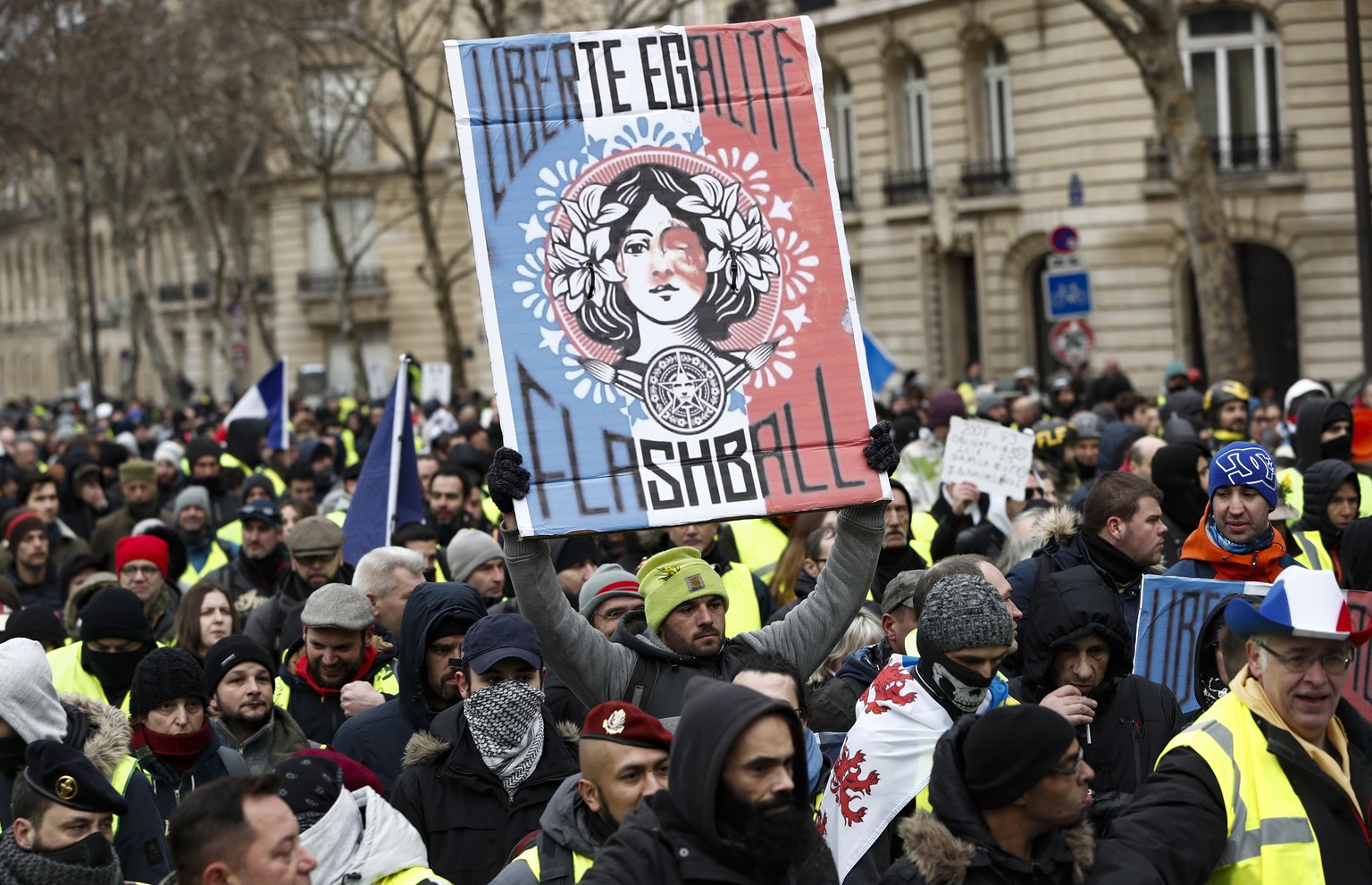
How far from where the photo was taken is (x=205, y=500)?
10.8m

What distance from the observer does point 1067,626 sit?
4.58m

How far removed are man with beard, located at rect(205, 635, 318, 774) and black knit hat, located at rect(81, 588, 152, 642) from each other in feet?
3.09

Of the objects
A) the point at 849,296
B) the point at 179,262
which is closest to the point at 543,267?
the point at 849,296

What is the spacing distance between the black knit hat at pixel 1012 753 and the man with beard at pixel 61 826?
1.97 m

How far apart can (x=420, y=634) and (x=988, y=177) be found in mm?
27160

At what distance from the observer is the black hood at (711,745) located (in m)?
3.21

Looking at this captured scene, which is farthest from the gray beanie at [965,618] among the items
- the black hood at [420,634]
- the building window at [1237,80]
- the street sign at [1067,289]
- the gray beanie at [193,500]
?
the building window at [1237,80]

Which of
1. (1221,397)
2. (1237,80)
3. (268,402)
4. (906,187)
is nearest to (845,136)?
(906,187)

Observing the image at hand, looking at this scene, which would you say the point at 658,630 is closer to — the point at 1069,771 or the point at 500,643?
the point at 500,643

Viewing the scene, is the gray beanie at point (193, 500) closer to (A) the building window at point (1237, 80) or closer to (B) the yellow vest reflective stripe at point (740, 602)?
(B) the yellow vest reflective stripe at point (740, 602)

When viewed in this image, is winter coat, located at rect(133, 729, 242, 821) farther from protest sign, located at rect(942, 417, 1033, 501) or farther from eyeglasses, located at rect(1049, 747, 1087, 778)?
protest sign, located at rect(942, 417, 1033, 501)

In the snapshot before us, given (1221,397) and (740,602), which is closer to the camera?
(740,602)

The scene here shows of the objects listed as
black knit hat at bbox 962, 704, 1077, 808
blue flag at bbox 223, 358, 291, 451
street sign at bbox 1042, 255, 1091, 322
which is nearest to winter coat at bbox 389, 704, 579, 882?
black knit hat at bbox 962, 704, 1077, 808

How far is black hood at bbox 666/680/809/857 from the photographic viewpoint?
10.5 feet
